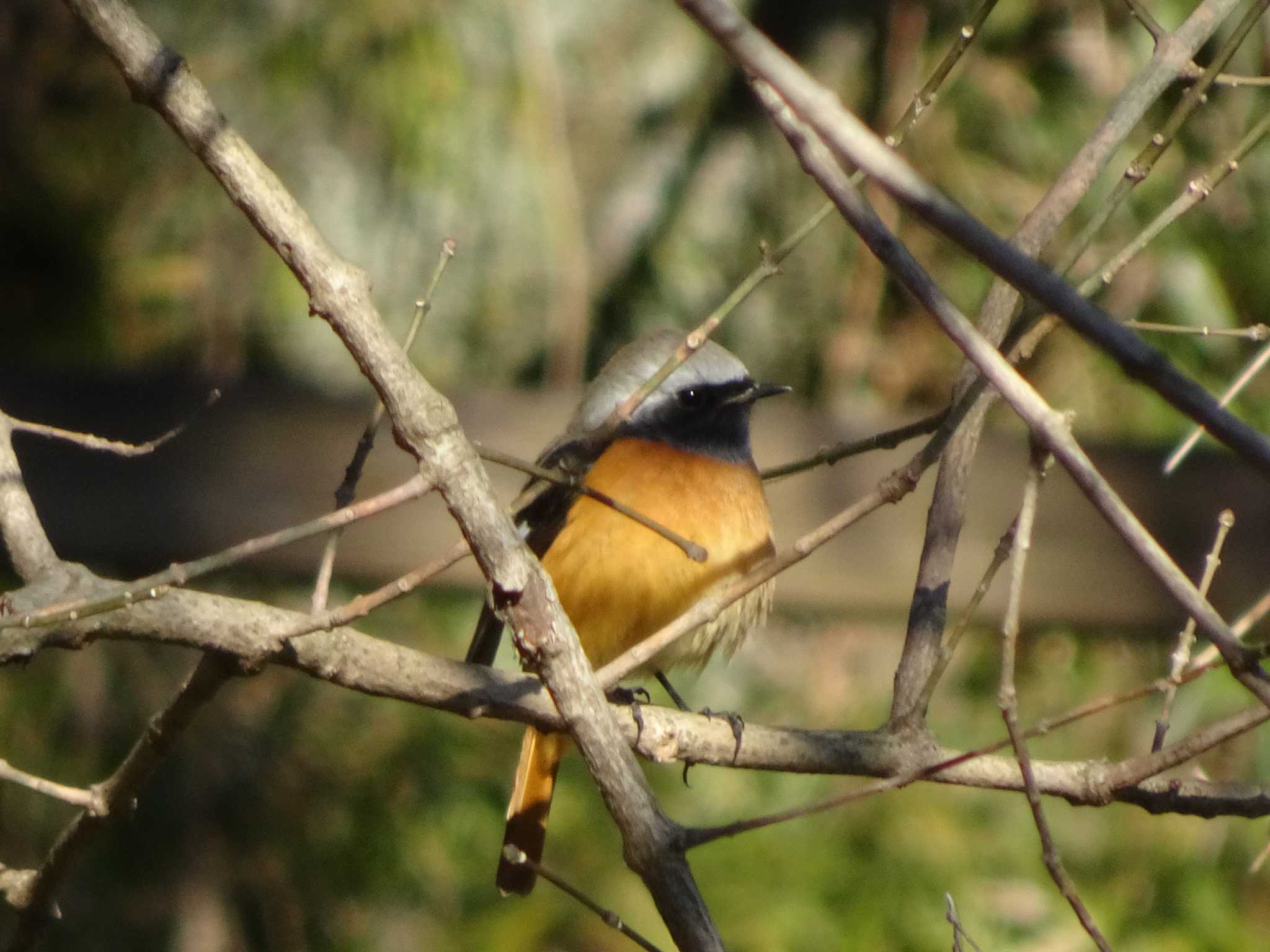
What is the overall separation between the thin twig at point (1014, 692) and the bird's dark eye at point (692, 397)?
2.22 meters

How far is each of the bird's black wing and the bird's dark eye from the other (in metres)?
0.43

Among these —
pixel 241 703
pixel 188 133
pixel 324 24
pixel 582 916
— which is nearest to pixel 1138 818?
pixel 582 916

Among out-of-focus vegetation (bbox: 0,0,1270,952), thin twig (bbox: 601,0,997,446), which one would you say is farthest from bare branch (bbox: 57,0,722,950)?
out-of-focus vegetation (bbox: 0,0,1270,952)

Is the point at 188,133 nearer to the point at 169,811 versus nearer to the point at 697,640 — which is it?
the point at 697,640

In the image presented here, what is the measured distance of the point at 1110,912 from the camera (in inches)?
175

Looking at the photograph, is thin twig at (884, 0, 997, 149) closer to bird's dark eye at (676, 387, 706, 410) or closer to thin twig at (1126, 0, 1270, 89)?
thin twig at (1126, 0, 1270, 89)

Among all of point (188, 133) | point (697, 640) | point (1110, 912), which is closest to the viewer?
point (188, 133)

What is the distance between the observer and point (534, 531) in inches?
156

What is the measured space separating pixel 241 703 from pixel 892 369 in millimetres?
2793

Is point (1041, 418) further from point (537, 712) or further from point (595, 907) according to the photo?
point (537, 712)

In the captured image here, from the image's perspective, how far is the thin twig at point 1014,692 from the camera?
172 cm

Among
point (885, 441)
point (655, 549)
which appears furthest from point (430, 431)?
point (655, 549)

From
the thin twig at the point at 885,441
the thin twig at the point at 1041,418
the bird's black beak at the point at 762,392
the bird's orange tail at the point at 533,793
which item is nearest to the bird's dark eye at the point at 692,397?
the bird's black beak at the point at 762,392

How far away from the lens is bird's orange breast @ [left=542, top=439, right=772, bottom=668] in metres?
3.42
